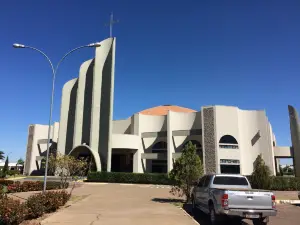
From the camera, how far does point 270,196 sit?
9125 mm

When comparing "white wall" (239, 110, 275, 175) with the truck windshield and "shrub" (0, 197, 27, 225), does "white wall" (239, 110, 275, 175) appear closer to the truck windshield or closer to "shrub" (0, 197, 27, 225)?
the truck windshield

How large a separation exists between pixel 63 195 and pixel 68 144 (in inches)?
1257

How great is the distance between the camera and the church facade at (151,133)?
3828 centimetres

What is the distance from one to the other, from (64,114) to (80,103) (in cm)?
383

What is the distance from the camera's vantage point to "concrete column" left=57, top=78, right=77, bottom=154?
147ft

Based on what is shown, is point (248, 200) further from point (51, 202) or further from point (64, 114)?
point (64, 114)

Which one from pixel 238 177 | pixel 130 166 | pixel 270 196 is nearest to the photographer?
pixel 270 196

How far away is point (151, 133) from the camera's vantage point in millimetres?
44656

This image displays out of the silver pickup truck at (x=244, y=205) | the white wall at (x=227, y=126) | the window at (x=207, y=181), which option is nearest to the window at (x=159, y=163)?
the white wall at (x=227, y=126)

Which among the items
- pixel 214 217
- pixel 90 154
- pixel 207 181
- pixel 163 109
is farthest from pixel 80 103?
pixel 214 217

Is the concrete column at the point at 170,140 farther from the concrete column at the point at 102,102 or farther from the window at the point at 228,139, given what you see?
the concrete column at the point at 102,102

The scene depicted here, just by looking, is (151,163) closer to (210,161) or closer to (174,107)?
(210,161)

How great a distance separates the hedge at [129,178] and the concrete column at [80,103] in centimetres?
887

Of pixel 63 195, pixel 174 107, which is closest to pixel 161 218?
pixel 63 195
